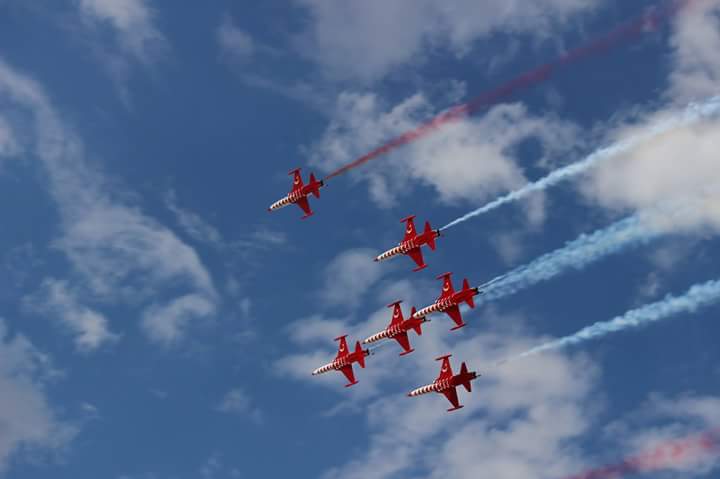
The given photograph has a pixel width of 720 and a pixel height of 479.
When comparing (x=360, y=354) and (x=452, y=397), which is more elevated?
(x=360, y=354)

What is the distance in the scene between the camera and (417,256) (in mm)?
170750

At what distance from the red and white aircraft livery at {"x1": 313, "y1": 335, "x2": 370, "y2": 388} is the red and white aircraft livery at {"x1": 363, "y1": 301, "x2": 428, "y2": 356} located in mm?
4924

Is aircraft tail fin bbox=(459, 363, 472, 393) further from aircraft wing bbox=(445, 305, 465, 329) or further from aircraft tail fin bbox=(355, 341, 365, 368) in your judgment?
aircraft tail fin bbox=(355, 341, 365, 368)

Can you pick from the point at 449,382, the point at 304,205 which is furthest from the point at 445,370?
the point at 304,205

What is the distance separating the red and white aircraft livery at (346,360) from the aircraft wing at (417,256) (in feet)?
63.7

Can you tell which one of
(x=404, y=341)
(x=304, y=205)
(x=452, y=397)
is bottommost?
(x=452, y=397)

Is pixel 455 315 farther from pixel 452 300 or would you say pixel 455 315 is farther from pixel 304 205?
pixel 304 205

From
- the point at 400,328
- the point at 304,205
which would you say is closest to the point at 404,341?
the point at 400,328

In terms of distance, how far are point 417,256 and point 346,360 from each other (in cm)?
2439

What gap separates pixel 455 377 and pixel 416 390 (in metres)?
11.2

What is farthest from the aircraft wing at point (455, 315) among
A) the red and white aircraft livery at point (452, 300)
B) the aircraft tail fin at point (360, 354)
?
the aircraft tail fin at point (360, 354)

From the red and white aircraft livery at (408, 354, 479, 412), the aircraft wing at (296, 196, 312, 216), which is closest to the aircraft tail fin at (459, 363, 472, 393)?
the red and white aircraft livery at (408, 354, 479, 412)

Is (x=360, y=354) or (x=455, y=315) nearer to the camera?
(x=455, y=315)

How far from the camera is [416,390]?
17525 centimetres
